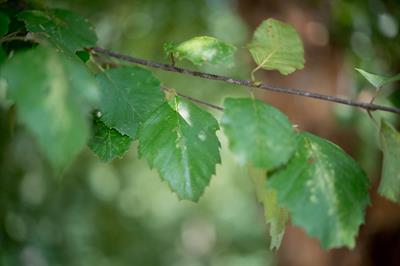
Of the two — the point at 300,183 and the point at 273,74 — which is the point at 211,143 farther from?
the point at 273,74

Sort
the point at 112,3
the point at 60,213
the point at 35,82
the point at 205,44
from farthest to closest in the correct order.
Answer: the point at 60,213 → the point at 112,3 → the point at 205,44 → the point at 35,82

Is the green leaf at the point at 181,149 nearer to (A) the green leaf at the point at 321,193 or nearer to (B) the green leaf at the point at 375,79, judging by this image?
(A) the green leaf at the point at 321,193

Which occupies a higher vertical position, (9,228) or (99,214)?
(9,228)

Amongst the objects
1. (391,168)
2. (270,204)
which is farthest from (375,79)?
(270,204)

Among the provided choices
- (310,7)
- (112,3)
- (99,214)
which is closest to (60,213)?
(99,214)

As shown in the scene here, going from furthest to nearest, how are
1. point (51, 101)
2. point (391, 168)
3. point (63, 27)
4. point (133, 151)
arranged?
point (133, 151) → point (63, 27) → point (391, 168) → point (51, 101)

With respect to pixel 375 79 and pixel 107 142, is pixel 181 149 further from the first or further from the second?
pixel 375 79
